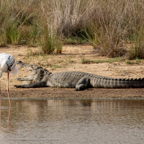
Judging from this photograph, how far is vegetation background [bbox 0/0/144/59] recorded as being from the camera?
962cm

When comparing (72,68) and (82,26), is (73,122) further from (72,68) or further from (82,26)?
(82,26)

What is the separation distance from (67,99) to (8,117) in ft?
6.48

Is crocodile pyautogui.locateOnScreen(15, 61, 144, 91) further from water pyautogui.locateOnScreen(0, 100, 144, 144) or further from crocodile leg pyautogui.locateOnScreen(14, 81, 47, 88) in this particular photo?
water pyautogui.locateOnScreen(0, 100, 144, 144)

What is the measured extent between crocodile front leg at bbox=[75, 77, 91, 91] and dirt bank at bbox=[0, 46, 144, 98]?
6.0 inches

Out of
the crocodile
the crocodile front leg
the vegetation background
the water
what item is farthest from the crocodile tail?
the vegetation background

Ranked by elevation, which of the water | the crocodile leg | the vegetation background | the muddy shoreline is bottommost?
the muddy shoreline

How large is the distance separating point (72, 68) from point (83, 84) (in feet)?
4.67

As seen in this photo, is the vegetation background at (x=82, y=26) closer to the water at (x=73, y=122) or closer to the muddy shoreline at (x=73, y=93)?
the muddy shoreline at (x=73, y=93)

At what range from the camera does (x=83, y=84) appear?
25.4 ft

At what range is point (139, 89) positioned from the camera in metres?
7.61

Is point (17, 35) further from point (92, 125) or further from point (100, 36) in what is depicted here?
point (92, 125)

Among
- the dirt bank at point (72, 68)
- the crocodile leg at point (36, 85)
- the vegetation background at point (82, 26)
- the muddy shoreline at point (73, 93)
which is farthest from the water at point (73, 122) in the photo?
the vegetation background at point (82, 26)

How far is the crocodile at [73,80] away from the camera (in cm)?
769

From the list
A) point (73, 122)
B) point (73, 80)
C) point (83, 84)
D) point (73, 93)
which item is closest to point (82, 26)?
point (73, 80)
